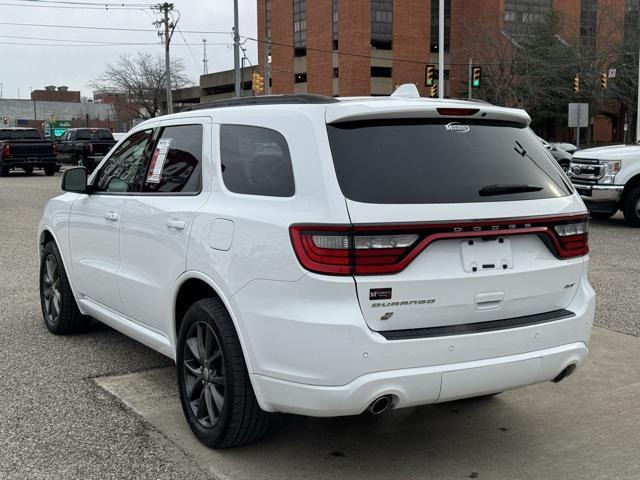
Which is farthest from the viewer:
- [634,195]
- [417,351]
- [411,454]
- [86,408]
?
[634,195]

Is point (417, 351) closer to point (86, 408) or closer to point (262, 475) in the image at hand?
point (262, 475)

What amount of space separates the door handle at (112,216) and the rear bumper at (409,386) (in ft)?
6.29

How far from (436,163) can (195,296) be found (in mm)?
1543

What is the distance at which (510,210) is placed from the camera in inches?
137

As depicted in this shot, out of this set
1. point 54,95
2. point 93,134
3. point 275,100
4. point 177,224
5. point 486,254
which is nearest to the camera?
point 486,254

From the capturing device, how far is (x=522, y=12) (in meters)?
69.0

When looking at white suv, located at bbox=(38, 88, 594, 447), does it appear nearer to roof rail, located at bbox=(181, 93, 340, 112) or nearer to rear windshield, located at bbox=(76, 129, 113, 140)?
→ roof rail, located at bbox=(181, 93, 340, 112)

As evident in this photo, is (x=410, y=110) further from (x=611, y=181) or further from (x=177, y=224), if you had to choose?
(x=611, y=181)

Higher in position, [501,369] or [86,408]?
[501,369]

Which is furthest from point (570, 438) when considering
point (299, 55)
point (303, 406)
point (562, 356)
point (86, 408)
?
point (299, 55)

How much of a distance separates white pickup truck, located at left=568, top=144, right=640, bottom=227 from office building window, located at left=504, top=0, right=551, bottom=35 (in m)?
56.2

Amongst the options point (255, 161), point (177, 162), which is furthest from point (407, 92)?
point (177, 162)

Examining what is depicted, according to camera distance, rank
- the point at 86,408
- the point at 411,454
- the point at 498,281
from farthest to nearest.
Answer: the point at 86,408, the point at 411,454, the point at 498,281

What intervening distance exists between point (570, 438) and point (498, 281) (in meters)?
1.23
